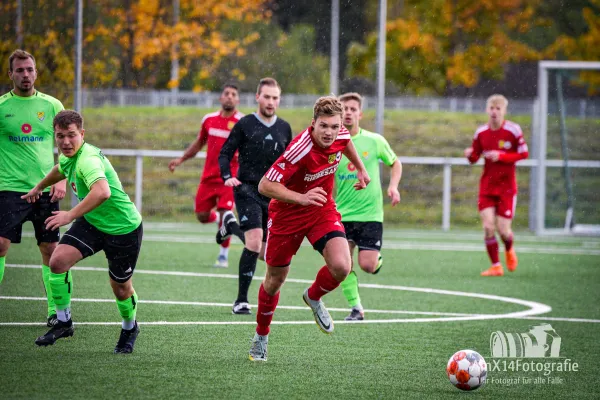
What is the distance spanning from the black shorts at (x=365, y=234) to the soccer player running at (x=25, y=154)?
113 inches

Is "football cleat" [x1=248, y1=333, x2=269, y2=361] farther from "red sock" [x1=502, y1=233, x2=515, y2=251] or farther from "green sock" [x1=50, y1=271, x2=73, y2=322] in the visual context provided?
"red sock" [x1=502, y1=233, x2=515, y2=251]

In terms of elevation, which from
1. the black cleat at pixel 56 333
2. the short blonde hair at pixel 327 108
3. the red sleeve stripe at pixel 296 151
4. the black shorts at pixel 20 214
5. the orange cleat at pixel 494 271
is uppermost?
the short blonde hair at pixel 327 108

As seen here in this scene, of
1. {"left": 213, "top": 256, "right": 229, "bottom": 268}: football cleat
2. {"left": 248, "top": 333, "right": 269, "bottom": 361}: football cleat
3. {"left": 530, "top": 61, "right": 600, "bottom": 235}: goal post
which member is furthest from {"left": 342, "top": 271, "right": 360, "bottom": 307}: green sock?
{"left": 530, "top": 61, "right": 600, "bottom": 235}: goal post

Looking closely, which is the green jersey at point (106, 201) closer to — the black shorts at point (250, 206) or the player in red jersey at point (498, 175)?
the black shorts at point (250, 206)

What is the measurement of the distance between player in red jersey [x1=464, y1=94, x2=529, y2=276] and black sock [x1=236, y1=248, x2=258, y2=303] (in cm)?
511

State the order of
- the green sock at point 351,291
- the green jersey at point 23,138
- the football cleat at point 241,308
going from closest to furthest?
the green jersey at point 23,138, the green sock at point 351,291, the football cleat at point 241,308

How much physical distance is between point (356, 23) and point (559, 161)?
889 inches

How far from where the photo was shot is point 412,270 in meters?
13.7

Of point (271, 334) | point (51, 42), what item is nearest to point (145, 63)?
point (51, 42)

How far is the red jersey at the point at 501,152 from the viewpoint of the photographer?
538 inches

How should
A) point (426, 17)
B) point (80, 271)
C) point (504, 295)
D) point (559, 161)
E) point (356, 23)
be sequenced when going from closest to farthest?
point (504, 295) < point (80, 271) < point (559, 161) < point (426, 17) < point (356, 23)

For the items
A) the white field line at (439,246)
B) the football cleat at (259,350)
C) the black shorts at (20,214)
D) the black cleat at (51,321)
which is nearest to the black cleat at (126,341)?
the football cleat at (259,350)

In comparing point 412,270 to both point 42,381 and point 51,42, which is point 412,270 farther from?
point 42,381

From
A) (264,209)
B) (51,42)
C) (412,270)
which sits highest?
(51,42)
